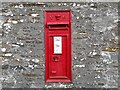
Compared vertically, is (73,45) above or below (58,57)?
above

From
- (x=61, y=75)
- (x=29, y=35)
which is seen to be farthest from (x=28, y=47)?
(x=61, y=75)

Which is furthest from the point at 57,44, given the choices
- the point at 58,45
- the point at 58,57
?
the point at 58,57

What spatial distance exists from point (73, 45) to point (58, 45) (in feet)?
1.05

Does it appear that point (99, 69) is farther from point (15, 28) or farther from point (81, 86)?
point (15, 28)

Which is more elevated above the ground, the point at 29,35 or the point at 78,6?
the point at 78,6

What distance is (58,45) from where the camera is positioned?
666 cm

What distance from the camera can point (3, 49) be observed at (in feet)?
22.1

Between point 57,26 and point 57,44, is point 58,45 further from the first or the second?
point 57,26

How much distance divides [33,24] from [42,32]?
0.26 m

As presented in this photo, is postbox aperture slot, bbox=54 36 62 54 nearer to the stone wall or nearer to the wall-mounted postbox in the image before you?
the wall-mounted postbox

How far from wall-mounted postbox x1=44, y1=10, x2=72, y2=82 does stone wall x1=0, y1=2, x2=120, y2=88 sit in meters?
0.10

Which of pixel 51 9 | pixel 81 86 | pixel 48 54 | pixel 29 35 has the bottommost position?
pixel 81 86

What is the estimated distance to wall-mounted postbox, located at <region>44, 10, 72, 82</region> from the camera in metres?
6.60

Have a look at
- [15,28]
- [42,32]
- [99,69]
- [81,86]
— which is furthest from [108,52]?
[15,28]
